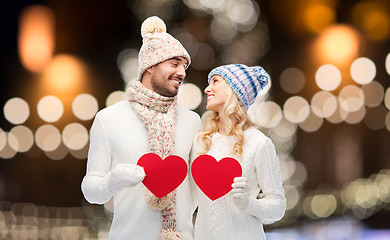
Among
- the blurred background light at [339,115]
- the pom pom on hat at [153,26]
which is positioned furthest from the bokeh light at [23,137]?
the pom pom on hat at [153,26]

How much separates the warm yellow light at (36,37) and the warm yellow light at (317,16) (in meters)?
4.96

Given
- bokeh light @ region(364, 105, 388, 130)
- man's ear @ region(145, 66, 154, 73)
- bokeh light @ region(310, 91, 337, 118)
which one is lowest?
bokeh light @ region(364, 105, 388, 130)

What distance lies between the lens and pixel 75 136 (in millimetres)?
17297

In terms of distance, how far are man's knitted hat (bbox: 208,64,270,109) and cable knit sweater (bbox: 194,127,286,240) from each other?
254 millimetres

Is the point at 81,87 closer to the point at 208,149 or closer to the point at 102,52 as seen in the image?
the point at 102,52

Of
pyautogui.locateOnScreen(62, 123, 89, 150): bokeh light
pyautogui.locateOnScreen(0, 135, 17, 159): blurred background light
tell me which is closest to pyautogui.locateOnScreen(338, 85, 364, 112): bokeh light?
pyautogui.locateOnScreen(62, 123, 89, 150): bokeh light

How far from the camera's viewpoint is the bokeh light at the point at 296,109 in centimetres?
1642

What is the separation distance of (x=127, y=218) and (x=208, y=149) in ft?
2.10

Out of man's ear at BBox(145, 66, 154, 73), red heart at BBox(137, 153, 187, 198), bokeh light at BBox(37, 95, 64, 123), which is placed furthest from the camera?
bokeh light at BBox(37, 95, 64, 123)

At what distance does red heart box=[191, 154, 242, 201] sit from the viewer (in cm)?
375

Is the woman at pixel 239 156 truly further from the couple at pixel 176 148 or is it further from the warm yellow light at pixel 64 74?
the warm yellow light at pixel 64 74

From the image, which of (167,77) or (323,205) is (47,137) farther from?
(167,77)

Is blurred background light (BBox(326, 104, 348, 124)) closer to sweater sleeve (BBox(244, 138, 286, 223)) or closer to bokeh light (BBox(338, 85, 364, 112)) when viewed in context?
bokeh light (BBox(338, 85, 364, 112))

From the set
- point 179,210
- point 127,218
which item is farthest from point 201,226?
point 127,218
